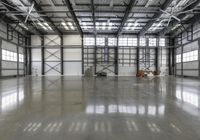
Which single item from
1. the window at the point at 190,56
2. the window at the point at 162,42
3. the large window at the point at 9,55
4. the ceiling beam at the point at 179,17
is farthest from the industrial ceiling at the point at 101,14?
the large window at the point at 9,55

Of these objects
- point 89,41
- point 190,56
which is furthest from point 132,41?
point 190,56

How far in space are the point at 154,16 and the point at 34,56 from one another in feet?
73.1

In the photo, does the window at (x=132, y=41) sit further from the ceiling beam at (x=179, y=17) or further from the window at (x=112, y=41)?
the ceiling beam at (x=179, y=17)

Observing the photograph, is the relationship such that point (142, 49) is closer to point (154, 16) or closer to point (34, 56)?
point (154, 16)

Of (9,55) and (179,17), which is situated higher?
(179,17)

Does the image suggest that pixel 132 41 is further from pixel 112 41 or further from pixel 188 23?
pixel 188 23

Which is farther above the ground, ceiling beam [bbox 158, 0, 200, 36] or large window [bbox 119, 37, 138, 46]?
ceiling beam [bbox 158, 0, 200, 36]

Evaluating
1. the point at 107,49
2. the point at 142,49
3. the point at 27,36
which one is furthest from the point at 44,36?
the point at 142,49

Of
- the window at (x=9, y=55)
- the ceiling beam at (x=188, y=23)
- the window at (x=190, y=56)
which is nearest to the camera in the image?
the ceiling beam at (x=188, y=23)

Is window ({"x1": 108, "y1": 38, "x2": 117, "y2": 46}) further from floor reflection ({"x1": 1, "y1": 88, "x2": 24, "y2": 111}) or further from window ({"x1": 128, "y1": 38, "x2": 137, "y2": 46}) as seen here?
floor reflection ({"x1": 1, "y1": 88, "x2": 24, "y2": 111})

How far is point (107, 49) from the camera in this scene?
92.3 ft

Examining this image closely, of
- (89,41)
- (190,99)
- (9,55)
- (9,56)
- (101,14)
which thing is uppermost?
(101,14)

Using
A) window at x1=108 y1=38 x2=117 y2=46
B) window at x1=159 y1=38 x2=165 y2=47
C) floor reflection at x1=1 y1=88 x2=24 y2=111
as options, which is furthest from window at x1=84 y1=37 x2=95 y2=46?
floor reflection at x1=1 y1=88 x2=24 y2=111

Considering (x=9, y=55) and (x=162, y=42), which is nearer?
(x=9, y=55)
